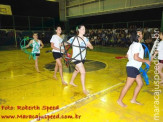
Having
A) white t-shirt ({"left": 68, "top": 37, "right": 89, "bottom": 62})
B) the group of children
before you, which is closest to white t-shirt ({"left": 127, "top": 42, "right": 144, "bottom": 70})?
the group of children

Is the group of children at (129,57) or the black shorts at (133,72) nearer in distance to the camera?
the group of children at (129,57)

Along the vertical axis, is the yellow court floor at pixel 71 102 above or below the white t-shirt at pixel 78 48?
below

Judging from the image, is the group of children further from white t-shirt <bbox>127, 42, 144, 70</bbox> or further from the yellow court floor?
the yellow court floor

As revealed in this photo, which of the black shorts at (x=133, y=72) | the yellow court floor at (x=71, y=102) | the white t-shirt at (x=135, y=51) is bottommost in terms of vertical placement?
the yellow court floor at (x=71, y=102)

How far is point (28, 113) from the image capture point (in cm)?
334

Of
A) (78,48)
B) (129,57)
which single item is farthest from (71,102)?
(129,57)

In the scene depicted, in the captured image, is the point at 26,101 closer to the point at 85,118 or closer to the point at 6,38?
the point at 85,118

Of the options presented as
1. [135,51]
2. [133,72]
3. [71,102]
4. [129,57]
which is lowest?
[71,102]

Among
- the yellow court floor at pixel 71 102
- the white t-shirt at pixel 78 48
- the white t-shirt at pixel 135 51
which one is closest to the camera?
the white t-shirt at pixel 135 51

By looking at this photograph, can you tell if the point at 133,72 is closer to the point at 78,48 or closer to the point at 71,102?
the point at 78,48

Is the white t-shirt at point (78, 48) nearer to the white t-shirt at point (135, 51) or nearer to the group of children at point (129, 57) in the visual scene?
the group of children at point (129, 57)

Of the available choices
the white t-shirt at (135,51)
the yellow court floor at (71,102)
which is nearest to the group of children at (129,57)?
the white t-shirt at (135,51)

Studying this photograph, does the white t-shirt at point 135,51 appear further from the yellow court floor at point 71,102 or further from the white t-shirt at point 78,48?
the white t-shirt at point 78,48

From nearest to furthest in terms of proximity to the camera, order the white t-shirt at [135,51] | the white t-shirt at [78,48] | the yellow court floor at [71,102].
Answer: the white t-shirt at [135,51]
the yellow court floor at [71,102]
the white t-shirt at [78,48]
